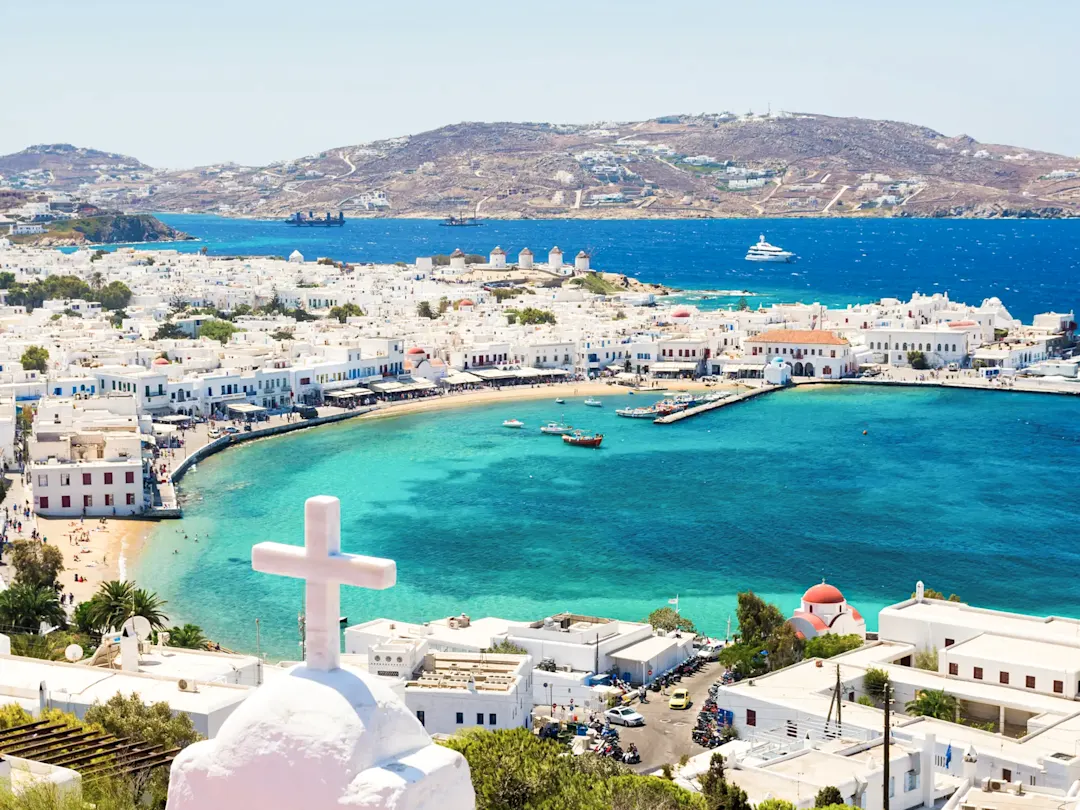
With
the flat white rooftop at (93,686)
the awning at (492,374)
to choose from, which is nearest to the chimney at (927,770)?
the flat white rooftop at (93,686)

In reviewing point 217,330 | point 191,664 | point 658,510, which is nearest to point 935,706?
point 191,664

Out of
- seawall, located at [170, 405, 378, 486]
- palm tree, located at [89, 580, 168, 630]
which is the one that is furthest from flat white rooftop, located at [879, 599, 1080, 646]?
seawall, located at [170, 405, 378, 486]

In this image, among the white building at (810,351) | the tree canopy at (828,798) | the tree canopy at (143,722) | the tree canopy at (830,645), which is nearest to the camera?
the tree canopy at (143,722)

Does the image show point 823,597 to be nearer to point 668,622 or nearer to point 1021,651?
point 668,622

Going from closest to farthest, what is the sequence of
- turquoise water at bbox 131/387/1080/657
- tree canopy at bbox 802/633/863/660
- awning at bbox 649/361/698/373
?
tree canopy at bbox 802/633/863/660, turquoise water at bbox 131/387/1080/657, awning at bbox 649/361/698/373

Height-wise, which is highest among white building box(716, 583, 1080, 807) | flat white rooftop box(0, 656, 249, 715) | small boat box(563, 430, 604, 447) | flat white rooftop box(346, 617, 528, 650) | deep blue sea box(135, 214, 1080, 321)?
deep blue sea box(135, 214, 1080, 321)

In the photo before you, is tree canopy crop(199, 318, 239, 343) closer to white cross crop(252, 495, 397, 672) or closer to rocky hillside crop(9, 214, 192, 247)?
white cross crop(252, 495, 397, 672)

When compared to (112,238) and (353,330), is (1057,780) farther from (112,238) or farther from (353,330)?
(112,238)

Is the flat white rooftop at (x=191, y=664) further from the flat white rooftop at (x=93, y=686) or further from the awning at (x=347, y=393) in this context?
the awning at (x=347, y=393)

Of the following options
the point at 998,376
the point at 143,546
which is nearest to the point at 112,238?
the point at 998,376
